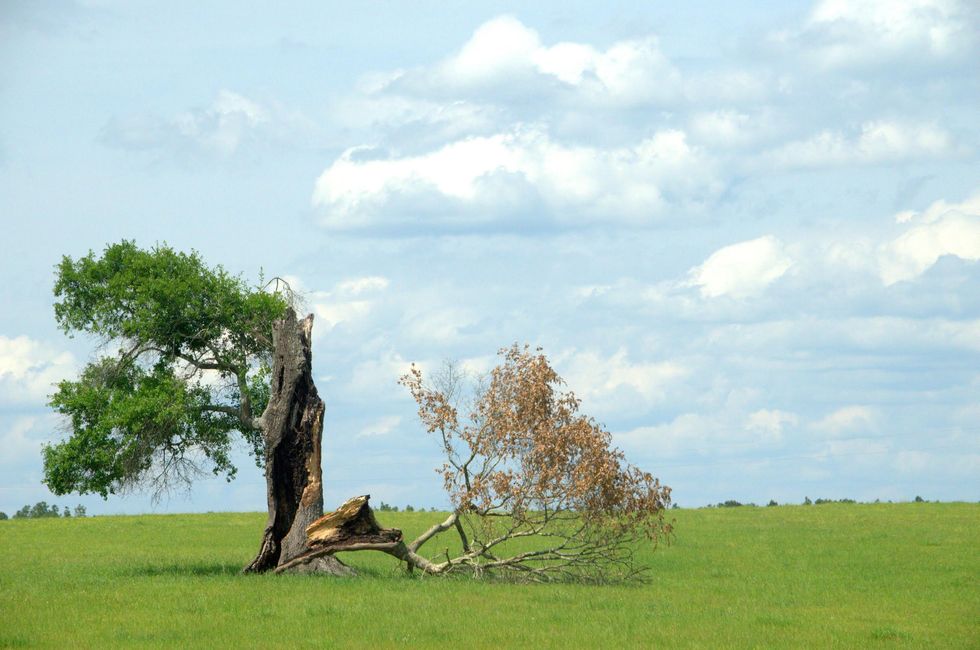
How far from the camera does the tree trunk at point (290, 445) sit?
34000 millimetres

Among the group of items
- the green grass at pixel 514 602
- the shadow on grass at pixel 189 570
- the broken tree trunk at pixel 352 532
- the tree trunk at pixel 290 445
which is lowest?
the green grass at pixel 514 602

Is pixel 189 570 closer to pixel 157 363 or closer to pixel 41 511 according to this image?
pixel 157 363

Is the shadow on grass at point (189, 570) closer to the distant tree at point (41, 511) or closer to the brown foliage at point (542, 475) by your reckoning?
the brown foliage at point (542, 475)

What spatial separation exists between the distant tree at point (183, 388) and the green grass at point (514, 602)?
316cm

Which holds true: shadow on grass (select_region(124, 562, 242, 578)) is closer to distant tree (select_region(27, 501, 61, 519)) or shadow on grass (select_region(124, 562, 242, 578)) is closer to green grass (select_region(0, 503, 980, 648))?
green grass (select_region(0, 503, 980, 648))

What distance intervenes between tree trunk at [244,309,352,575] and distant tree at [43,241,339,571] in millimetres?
31

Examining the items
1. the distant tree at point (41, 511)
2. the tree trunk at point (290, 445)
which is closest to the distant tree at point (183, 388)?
the tree trunk at point (290, 445)

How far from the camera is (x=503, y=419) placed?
31.5 metres

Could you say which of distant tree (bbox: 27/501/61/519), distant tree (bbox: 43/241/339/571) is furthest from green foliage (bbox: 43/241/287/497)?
distant tree (bbox: 27/501/61/519)

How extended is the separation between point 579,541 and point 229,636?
11.9 meters

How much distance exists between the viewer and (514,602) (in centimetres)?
2777

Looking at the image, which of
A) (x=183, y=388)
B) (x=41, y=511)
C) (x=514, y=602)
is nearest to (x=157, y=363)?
(x=183, y=388)

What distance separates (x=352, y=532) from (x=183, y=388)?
759 centimetres

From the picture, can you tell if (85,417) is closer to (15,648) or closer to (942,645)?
(15,648)
